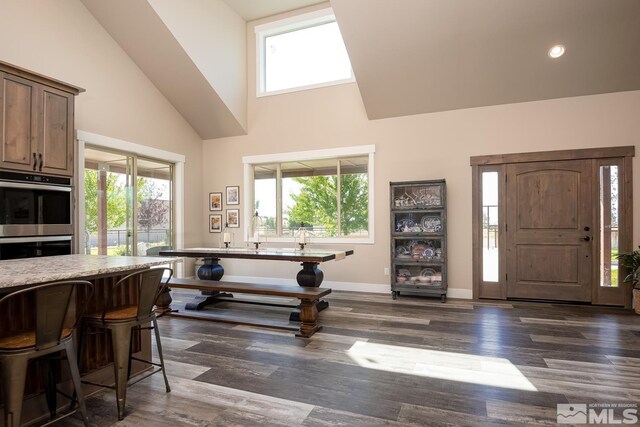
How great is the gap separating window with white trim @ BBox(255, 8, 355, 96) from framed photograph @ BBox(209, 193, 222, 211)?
2120 mm

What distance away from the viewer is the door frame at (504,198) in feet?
15.6

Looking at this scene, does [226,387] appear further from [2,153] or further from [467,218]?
[467,218]

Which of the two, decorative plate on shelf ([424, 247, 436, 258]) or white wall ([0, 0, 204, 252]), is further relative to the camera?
decorative plate on shelf ([424, 247, 436, 258])

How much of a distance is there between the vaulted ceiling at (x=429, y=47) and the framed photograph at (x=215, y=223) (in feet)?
6.72

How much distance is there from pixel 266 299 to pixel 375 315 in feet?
5.78

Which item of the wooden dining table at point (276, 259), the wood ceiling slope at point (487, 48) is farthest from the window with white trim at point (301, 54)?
the wooden dining table at point (276, 259)

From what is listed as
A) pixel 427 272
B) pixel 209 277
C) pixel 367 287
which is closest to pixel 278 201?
pixel 209 277

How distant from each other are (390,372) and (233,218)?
475 centimetres

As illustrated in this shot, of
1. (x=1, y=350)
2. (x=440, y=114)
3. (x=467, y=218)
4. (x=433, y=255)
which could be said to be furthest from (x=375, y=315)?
(x=1, y=350)

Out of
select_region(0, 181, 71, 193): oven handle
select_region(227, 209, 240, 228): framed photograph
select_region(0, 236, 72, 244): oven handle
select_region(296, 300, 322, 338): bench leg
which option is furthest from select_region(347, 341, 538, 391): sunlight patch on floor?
select_region(227, 209, 240, 228): framed photograph

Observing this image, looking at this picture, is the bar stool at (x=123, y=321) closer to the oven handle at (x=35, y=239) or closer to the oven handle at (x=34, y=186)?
the oven handle at (x=35, y=239)

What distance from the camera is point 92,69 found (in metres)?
4.94

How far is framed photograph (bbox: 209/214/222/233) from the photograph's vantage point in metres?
6.96
